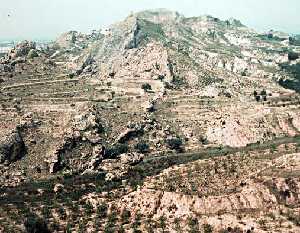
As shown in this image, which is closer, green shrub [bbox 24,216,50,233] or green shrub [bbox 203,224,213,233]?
green shrub [bbox 203,224,213,233]

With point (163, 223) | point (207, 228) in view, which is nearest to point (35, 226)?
point (163, 223)

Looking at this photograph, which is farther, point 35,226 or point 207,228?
point 35,226

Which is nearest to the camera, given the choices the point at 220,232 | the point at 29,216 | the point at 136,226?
the point at 220,232

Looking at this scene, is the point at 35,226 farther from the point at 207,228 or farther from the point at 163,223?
the point at 207,228

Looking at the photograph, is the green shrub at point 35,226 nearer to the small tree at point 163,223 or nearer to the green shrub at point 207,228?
the small tree at point 163,223

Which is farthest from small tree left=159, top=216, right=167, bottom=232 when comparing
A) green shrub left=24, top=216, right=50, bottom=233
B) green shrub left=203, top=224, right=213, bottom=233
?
green shrub left=24, top=216, right=50, bottom=233

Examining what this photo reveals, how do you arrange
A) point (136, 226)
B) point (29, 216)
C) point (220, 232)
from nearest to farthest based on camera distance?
point (220, 232) → point (136, 226) → point (29, 216)

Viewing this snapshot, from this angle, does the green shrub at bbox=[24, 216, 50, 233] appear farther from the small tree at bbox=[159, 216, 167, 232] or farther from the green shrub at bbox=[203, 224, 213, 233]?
the green shrub at bbox=[203, 224, 213, 233]

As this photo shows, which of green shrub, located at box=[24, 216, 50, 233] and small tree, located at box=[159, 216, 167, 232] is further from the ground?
small tree, located at box=[159, 216, 167, 232]

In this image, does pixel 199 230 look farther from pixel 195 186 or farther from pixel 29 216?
pixel 29 216

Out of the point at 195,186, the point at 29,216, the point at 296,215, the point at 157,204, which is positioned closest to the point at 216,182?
the point at 195,186

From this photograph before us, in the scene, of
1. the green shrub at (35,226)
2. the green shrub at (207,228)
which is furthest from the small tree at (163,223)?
the green shrub at (35,226)
